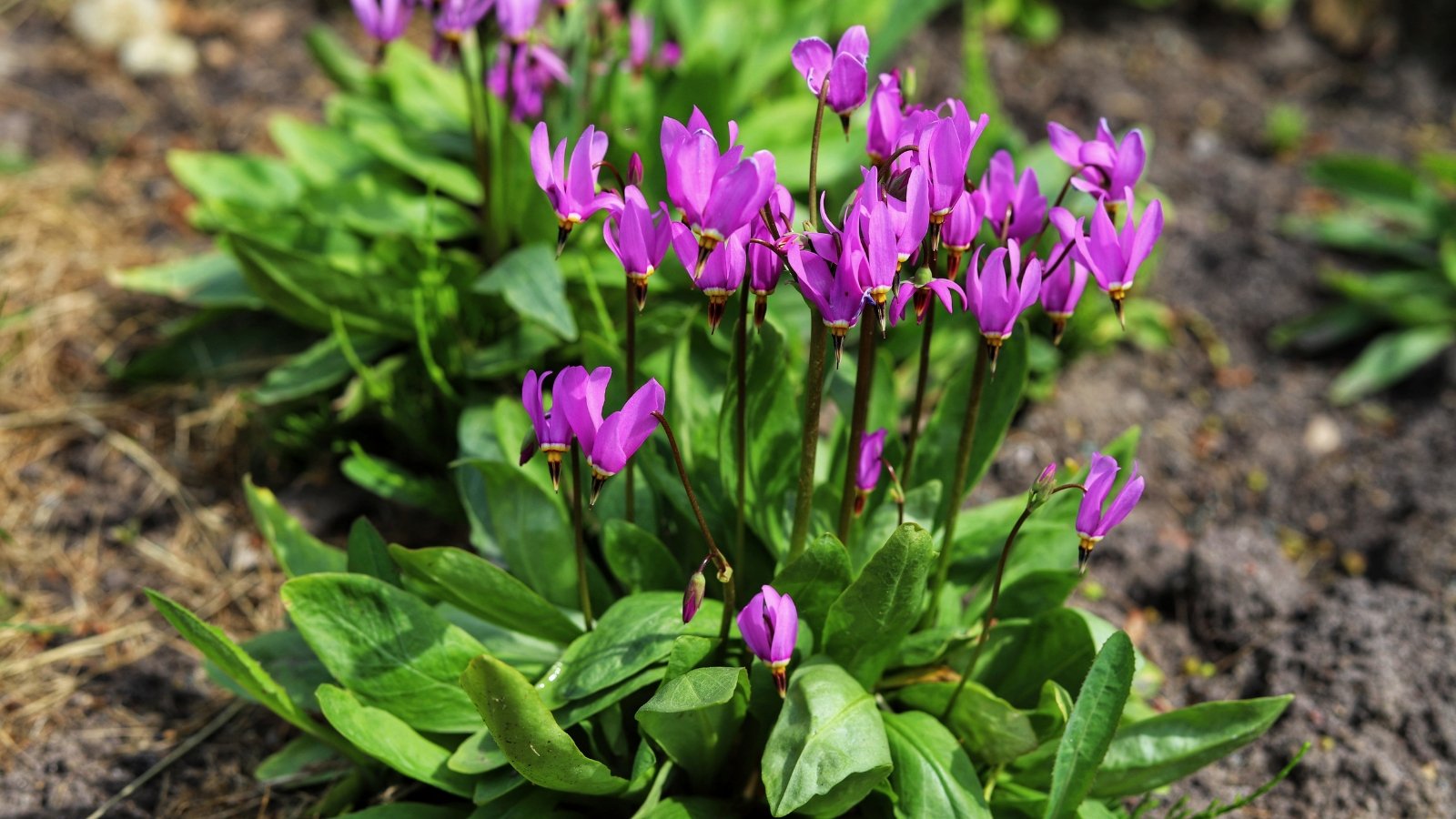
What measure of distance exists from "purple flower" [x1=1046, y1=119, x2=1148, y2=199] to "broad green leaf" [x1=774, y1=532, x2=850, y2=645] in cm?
68

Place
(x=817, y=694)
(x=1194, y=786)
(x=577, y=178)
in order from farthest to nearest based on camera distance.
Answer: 1. (x=1194, y=786)
2. (x=817, y=694)
3. (x=577, y=178)

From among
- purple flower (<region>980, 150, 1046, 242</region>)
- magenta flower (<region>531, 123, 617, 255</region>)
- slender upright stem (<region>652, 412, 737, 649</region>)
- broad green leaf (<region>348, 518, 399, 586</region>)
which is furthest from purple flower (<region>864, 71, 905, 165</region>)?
broad green leaf (<region>348, 518, 399, 586</region>)

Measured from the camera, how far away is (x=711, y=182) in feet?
5.58

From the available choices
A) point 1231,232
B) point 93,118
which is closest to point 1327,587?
point 1231,232

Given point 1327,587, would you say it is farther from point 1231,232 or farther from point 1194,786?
point 1231,232

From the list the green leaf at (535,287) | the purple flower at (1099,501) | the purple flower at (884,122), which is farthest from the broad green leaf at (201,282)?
the purple flower at (1099,501)

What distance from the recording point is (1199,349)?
3.95m

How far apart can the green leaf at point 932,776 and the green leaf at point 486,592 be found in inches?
25.1

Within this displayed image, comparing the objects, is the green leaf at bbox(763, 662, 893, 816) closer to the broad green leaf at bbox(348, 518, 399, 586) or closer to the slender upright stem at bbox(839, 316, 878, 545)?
the slender upright stem at bbox(839, 316, 878, 545)

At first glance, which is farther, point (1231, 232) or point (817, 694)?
point (1231, 232)

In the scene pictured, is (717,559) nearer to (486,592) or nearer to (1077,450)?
(486,592)

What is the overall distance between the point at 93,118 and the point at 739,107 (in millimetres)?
2293

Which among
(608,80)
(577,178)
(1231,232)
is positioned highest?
(577,178)

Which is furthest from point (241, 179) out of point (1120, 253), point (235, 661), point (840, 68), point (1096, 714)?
point (1096, 714)
